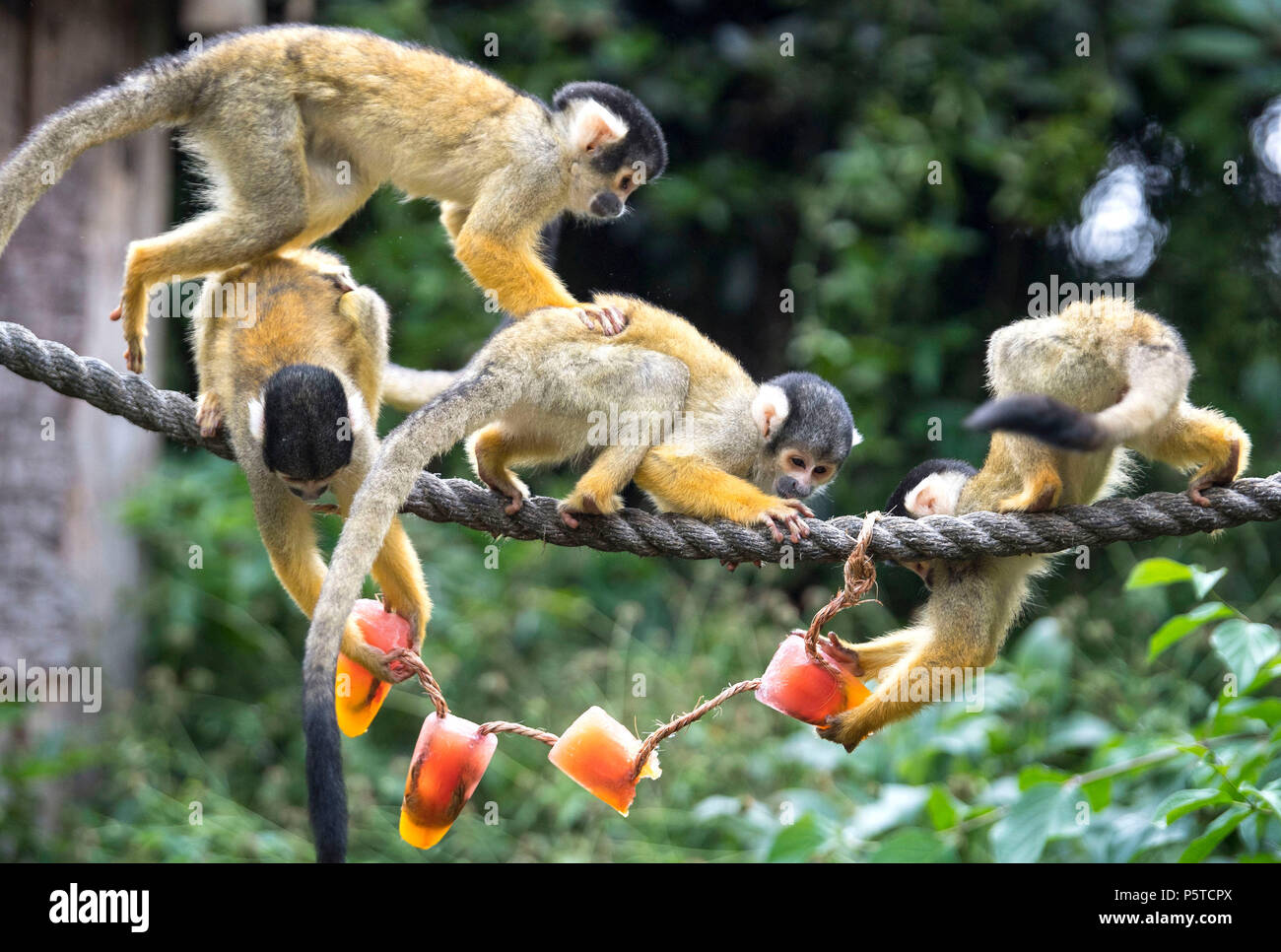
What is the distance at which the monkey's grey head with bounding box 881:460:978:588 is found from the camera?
3.66m

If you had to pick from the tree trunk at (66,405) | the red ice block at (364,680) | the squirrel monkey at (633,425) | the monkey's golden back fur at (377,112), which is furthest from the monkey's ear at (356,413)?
the tree trunk at (66,405)

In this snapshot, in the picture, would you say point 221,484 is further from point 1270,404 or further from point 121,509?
point 1270,404

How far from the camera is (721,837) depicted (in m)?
5.92

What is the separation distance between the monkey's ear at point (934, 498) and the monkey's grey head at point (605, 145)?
1621 mm

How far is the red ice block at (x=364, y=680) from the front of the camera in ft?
11.0

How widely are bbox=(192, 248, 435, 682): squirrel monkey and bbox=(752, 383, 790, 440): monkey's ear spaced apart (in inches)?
47.5

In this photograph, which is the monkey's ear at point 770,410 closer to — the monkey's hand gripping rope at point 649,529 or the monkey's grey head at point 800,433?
the monkey's grey head at point 800,433

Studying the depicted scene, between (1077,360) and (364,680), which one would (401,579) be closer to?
(364,680)

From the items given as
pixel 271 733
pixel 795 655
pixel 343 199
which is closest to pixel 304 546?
pixel 343 199

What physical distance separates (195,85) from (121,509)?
3621 millimetres

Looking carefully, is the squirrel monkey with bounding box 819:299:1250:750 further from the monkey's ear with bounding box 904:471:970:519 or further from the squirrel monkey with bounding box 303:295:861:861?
the squirrel monkey with bounding box 303:295:861:861

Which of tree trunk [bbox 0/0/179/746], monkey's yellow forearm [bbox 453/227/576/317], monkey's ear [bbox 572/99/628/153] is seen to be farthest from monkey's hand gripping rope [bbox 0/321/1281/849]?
tree trunk [bbox 0/0/179/746]

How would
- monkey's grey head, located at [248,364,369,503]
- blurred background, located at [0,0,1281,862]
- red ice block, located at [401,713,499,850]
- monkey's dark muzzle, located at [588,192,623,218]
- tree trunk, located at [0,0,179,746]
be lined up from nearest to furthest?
red ice block, located at [401,713,499,850] → monkey's grey head, located at [248,364,369,503] → monkey's dark muzzle, located at [588,192,623,218] → blurred background, located at [0,0,1281,862] → tree trunk, located at [0,0,179,746]

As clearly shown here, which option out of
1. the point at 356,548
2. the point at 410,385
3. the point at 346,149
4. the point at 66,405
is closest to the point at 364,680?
the point at 356,548
